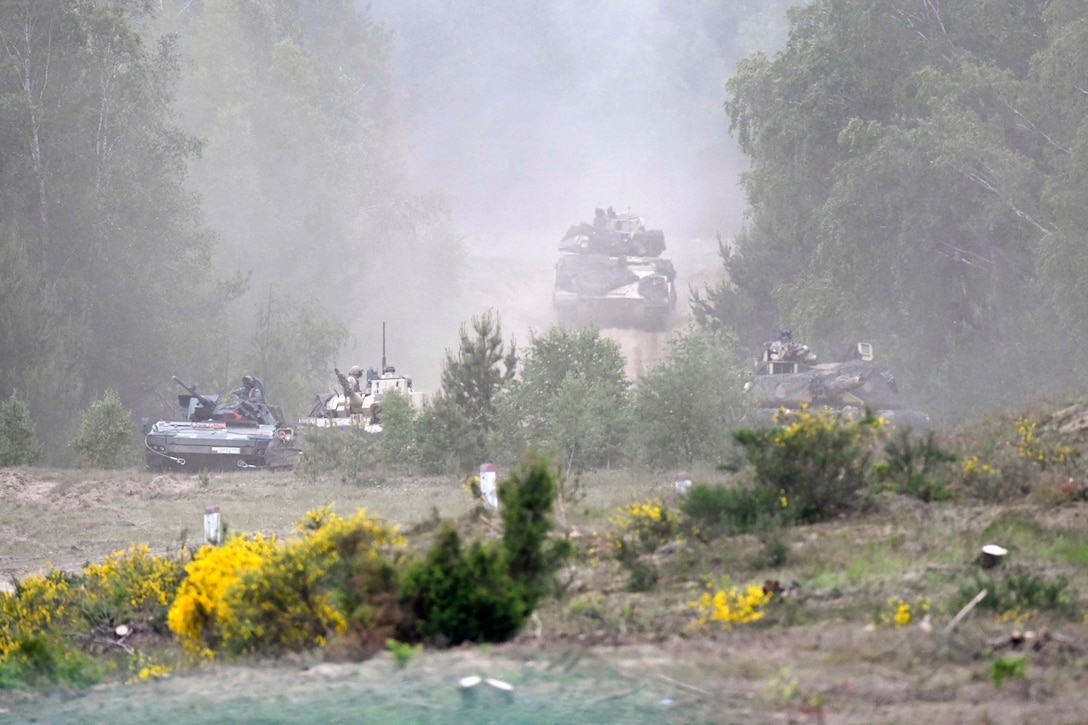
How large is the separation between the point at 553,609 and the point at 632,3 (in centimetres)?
8644

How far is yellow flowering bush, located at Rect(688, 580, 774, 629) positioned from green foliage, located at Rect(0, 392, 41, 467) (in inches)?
→ 863

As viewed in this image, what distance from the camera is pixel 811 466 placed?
35.2ft

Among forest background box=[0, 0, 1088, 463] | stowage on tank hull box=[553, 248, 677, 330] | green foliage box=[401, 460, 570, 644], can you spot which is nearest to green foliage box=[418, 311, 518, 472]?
forest background box=[0, 0, 1088, 463]

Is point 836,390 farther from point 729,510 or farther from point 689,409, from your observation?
point 729,510

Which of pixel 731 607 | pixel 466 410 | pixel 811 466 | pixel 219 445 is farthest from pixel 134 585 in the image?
pixel 219 445

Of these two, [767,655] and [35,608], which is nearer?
[767,655]

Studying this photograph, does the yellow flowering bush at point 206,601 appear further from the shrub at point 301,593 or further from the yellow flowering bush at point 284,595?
the shrub at point 301,593

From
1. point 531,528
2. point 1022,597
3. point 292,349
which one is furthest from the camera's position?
point 292,349

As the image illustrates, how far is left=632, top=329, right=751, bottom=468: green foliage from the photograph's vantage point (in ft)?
72.5

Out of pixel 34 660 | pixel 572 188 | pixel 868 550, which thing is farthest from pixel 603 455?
pixel 572 188

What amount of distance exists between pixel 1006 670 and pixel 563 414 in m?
17.1

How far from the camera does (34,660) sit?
319 inches

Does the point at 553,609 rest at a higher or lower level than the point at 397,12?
lower

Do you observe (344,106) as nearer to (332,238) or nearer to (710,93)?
(332,238)
